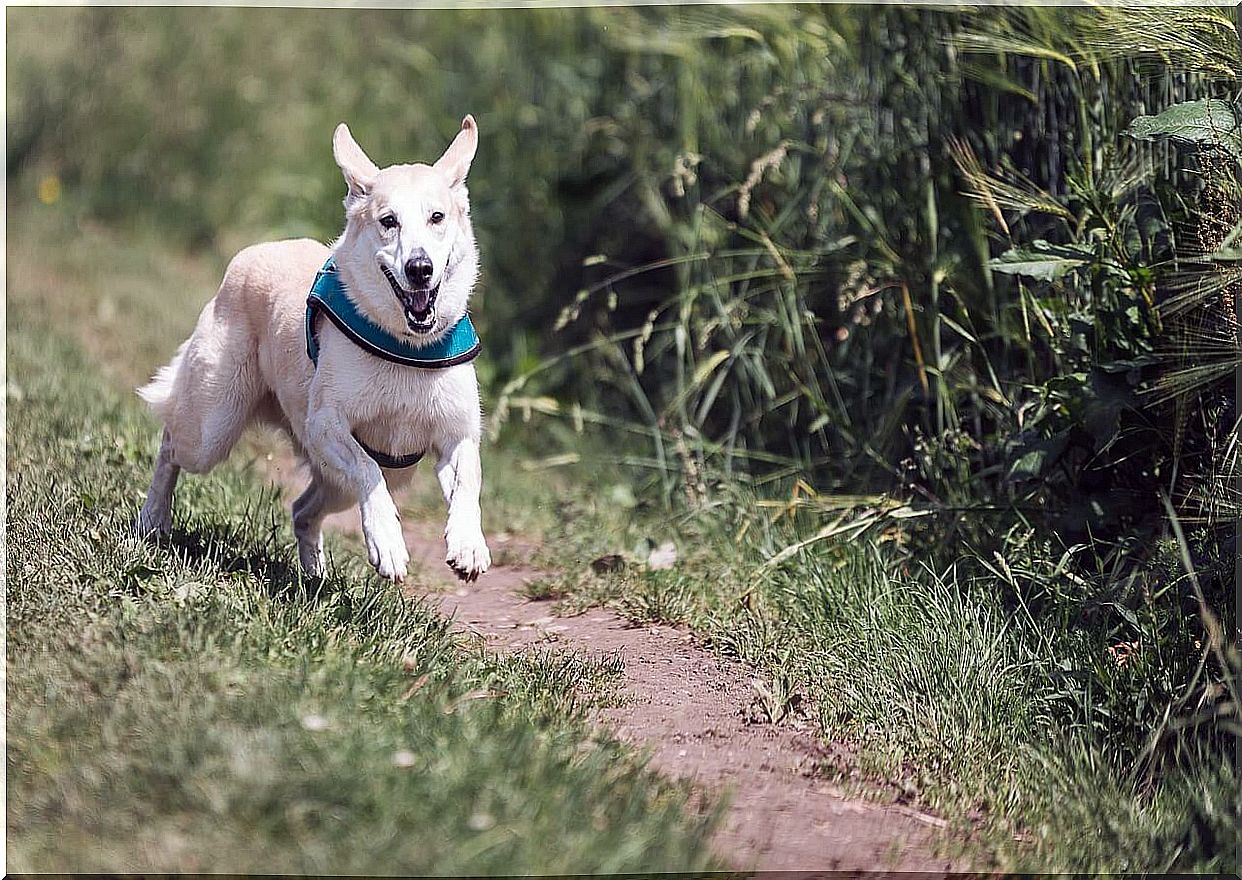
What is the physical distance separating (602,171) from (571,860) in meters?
5.00

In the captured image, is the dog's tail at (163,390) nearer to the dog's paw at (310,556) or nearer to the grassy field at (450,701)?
the grassy field at (450,701)

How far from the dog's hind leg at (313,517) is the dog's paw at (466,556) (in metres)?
0.88

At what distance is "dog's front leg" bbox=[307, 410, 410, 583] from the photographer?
3539 millimetres

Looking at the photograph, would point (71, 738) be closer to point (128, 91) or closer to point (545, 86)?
point (545, 86)

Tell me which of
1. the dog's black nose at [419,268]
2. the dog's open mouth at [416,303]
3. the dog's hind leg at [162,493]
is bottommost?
the dog's hind leg at [162,493]

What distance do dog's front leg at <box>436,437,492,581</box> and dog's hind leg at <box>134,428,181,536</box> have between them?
99cm

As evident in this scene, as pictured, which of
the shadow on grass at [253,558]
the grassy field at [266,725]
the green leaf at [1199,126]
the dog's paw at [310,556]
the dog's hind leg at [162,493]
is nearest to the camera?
the grassy field at [266,725]

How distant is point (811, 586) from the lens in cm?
443

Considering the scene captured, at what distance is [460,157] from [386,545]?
1.11 metres

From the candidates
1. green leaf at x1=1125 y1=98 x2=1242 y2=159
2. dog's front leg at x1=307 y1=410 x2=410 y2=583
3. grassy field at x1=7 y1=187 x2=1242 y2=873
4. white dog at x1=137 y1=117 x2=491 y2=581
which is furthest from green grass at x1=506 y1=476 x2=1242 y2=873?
Result: green leaf at x1=1125 y1=98 x2=1242 y2=159

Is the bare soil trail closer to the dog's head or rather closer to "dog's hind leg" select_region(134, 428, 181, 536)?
"dog's hind leg" select_region(134, 428, 181, 536)

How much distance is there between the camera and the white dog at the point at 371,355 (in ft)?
11.8

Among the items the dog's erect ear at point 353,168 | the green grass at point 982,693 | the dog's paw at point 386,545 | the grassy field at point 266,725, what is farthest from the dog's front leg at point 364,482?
the green grass at point 982,693

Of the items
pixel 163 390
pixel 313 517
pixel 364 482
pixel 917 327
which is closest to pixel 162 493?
pixel 163 390
